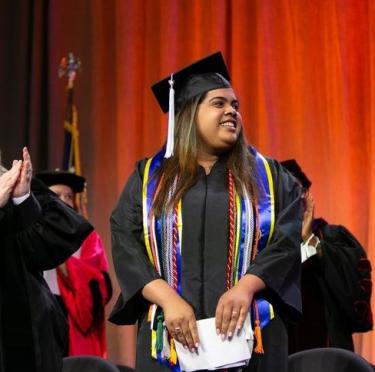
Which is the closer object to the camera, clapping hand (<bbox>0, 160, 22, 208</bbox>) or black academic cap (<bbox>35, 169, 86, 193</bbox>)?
clapping hand (<bbox>0, 160, 22, 208</bbox>)

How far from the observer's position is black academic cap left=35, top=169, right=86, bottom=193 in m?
4.65

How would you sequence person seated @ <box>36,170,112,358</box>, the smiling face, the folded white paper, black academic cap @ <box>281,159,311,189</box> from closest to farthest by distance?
the folded white paper < the smiling face < black academic cap @ <box>281,159,311,189</box> < person seated @ <box>36,170,112,358</box>

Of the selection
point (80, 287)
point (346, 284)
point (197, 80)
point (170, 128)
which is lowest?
point (80, 287)

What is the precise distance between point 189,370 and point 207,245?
15.4 inches

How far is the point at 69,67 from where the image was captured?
17.9ft

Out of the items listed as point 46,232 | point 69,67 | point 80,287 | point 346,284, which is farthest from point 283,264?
point 69,67

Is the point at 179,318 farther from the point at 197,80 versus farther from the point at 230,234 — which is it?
the point at 197,80

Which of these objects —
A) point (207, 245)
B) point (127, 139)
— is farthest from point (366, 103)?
point (207, 245)

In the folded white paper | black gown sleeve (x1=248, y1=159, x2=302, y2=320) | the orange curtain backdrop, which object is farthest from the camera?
the orange curtain backdrop

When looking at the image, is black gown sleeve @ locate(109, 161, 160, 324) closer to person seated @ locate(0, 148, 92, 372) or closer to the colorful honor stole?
the colorful honor stole

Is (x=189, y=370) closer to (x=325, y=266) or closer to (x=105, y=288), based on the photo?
(x=325, y=266)

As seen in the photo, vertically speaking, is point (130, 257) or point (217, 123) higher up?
point (217, 123)

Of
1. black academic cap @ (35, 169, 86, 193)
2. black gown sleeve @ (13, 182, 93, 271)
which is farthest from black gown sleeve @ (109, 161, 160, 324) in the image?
black academic cap @ (35, 169, 86, 193)

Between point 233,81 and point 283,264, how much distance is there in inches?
112
